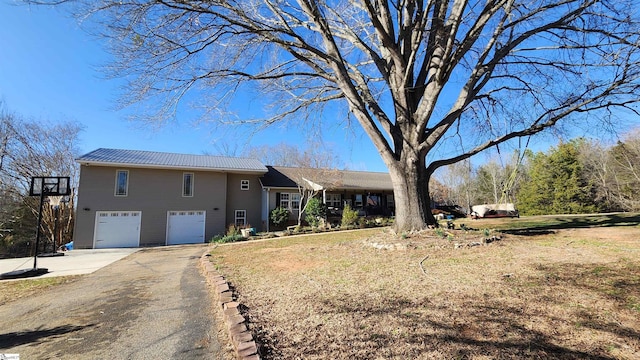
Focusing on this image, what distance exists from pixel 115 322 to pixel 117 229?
15.1 meters

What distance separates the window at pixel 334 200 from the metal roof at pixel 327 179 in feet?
4.19

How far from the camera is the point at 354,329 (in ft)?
9.18

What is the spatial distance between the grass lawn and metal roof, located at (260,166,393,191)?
13187mm

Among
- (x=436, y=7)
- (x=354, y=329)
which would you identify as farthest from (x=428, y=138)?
(x=354, y=329)

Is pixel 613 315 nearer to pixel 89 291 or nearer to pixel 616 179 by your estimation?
pixel 89 291

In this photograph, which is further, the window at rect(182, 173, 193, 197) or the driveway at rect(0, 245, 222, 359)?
the window at rect(182, 173, 193, 197)

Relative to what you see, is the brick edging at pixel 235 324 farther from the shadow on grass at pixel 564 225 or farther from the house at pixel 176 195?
the house at pixel 176 195

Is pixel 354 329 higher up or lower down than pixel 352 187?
lower down

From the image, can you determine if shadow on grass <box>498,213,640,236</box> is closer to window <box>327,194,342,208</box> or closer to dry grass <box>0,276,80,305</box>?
dry grass <box>0,276,80,305</box>

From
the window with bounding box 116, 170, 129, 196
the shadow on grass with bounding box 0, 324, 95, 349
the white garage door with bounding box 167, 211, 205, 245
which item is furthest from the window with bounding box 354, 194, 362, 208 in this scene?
the shadow on grass with bounding box 0, 324, 95, 349

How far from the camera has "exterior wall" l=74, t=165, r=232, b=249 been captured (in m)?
15.3

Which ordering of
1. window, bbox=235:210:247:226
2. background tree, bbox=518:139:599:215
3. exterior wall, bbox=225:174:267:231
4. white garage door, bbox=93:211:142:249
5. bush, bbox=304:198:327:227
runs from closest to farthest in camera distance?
white garage door, bbox=93:211:142:249 → bush, bbox=304:198:327:227 → exterior wall, bbox=225:174:267:231 → window, bbox=235:210:247:226 → background tree, bbox=518:139:599:215

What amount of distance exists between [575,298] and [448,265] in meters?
1.87

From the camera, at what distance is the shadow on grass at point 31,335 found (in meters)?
3.17
